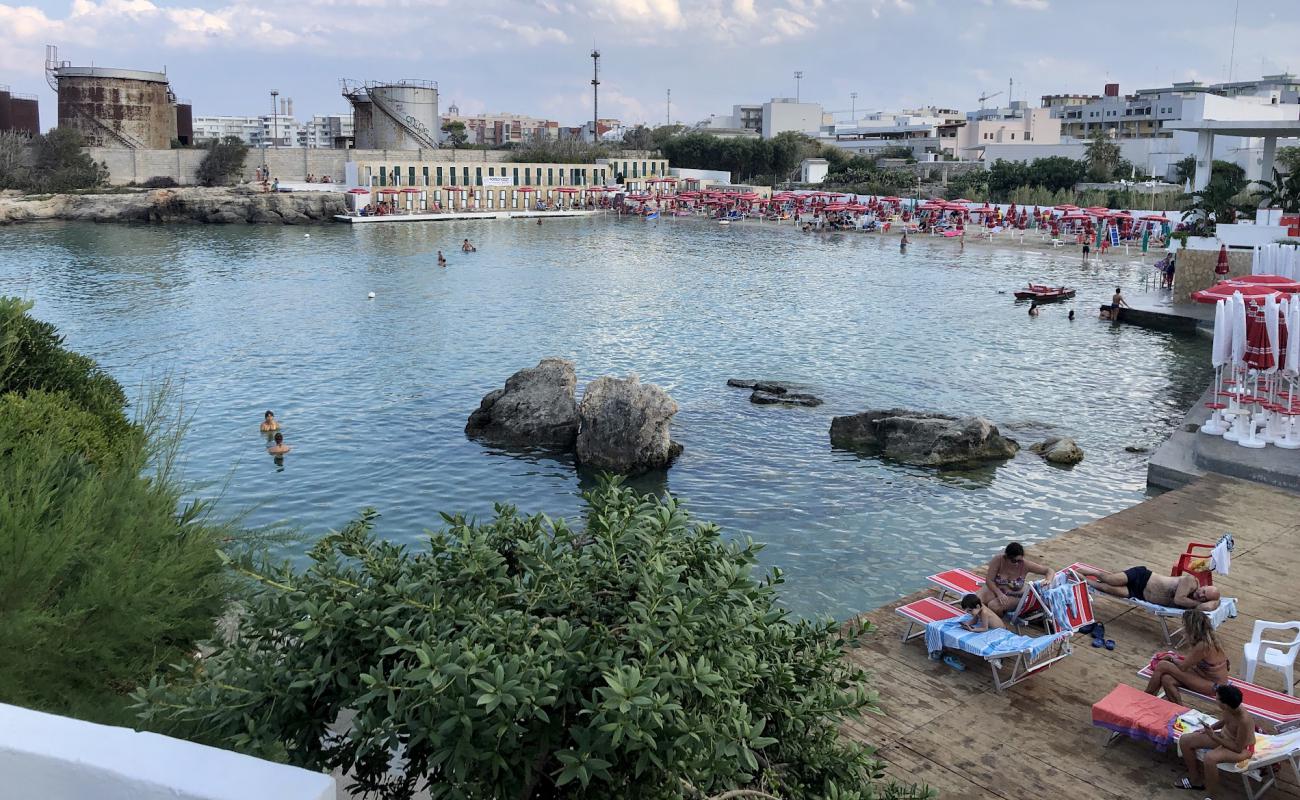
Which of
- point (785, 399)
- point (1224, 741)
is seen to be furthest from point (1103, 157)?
point (1224, 741)

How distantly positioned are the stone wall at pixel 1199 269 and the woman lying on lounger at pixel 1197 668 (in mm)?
23635

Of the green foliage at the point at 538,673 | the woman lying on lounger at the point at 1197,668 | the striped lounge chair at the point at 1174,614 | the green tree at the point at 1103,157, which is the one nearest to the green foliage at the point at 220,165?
the green tree at the point at 1103,157

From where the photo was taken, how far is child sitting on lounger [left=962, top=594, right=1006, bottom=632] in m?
7.89

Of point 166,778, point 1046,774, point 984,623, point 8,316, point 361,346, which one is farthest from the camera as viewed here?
point 361,346

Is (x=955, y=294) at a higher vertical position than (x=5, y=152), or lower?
lower

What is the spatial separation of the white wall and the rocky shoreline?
230 feet

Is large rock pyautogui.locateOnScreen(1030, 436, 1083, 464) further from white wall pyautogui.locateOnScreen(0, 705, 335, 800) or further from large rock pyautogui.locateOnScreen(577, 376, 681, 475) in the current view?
white wall pyautogui.locateOnScreen(0, 705, 335, 800)

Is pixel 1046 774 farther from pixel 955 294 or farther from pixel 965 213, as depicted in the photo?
pixel 965 213

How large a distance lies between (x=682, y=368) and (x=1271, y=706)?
59.5ft

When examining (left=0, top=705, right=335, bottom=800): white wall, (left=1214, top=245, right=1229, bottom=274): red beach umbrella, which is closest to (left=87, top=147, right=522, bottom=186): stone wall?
(left=1214, top=245, right=1229, bottom=274): red beach umbrella

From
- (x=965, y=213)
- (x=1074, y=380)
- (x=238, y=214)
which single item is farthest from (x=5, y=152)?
(x=1074, y=380)

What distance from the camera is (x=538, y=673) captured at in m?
3.45

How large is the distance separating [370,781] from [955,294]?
35474 millimetres

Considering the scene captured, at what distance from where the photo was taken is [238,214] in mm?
68500
